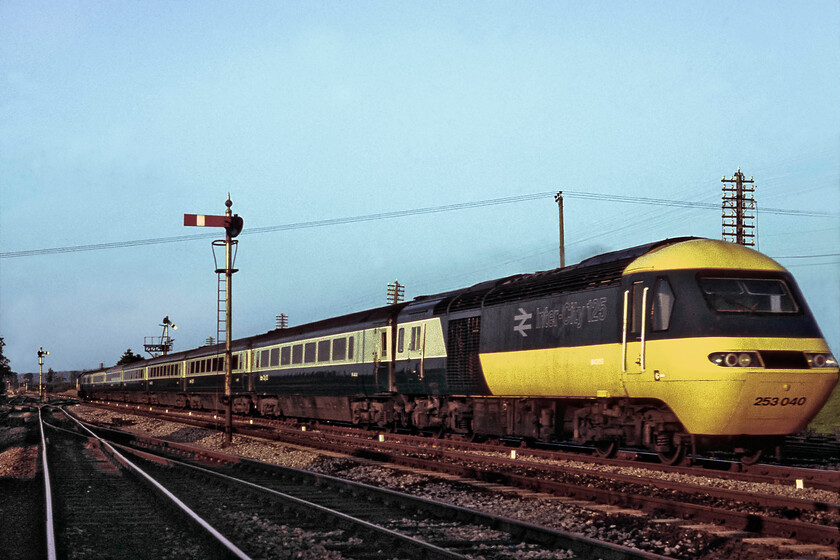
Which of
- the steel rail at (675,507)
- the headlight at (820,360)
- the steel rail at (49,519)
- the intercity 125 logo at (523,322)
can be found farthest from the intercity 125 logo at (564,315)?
the steel rail at (49,519)

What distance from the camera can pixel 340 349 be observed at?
28.3 meters

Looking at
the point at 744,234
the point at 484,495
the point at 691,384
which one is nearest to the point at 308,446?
the point at 484,495

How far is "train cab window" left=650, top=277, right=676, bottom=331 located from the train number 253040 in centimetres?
174

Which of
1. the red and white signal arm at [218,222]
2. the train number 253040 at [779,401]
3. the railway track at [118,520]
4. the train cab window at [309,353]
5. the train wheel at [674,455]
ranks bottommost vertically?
the railway track at [118,520]

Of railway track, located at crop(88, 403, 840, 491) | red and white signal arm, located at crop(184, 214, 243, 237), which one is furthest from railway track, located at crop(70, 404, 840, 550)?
red and white signal arm, located at crop(184, 214, 243, 237)

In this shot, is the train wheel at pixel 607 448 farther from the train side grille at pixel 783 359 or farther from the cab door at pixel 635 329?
the train side grille at pixel 783 359

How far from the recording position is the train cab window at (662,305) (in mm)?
13258

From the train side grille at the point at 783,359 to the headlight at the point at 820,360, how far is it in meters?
0.10

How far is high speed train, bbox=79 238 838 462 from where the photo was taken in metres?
12.5

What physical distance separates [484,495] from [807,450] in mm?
9012

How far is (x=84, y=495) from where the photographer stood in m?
13.8

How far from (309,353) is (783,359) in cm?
2135

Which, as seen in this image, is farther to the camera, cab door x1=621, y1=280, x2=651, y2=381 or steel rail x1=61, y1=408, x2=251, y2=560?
cab door x1=621, y1=280, x2=651, y2=381

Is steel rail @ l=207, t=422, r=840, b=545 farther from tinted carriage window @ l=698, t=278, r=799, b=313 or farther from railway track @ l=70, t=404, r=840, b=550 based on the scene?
tinted carriage window @ l=698, t=278, r=799, b=313
